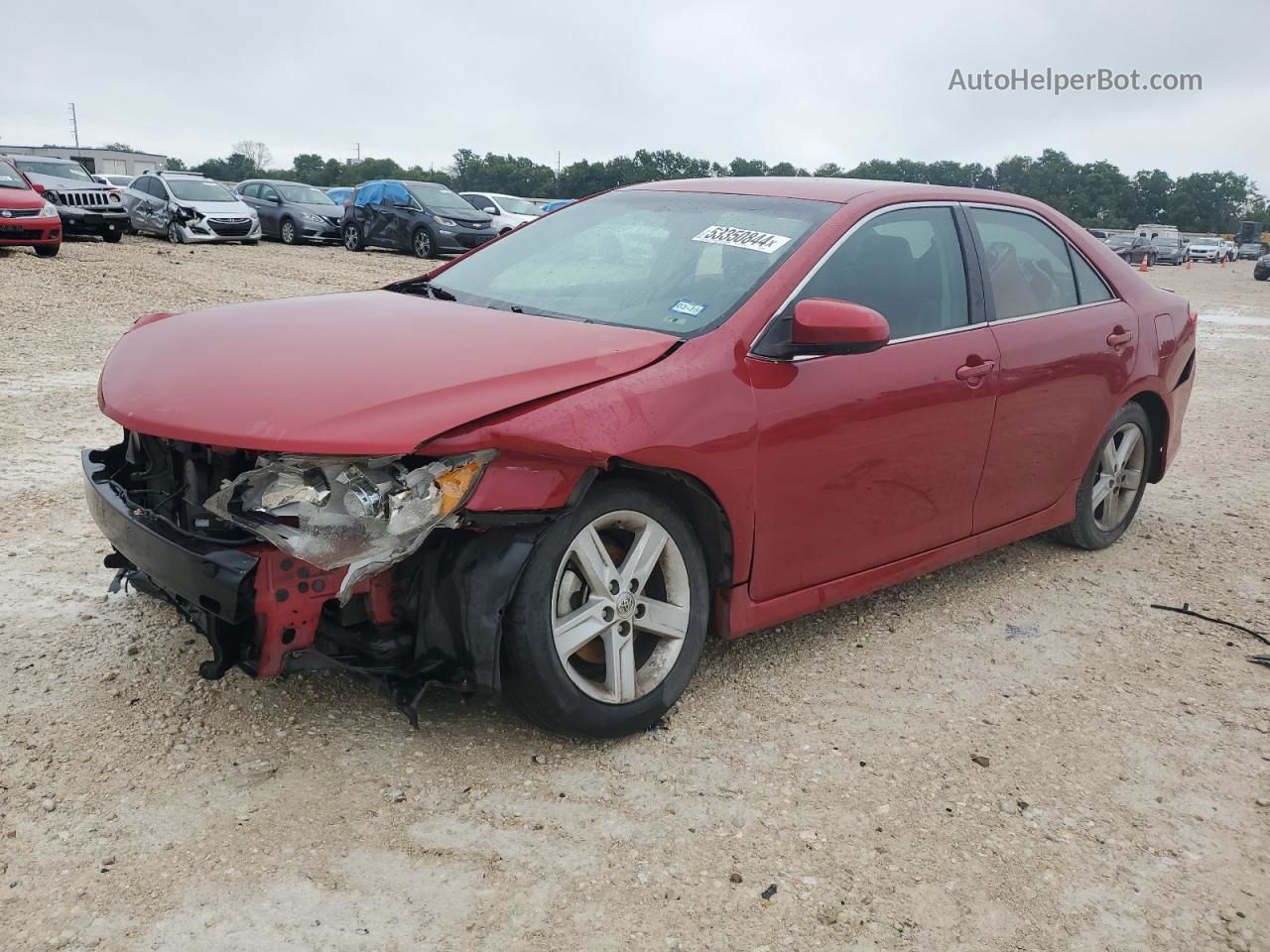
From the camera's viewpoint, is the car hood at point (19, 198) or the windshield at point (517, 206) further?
the windshield at point (517, 206)

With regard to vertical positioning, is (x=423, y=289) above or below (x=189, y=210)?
above

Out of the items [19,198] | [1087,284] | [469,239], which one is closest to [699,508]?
[1087,284]

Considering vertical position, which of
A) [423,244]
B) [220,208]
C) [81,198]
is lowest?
[423,244]

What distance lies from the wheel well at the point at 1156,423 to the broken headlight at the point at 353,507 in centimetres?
354

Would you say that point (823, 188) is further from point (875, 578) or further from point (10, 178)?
point (10, 178)

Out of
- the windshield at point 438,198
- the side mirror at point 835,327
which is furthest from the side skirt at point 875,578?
the windshield at point 438,198

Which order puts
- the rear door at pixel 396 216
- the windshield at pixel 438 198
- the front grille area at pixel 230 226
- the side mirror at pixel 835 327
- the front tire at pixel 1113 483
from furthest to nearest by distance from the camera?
the front grille area at pixel 230 226
the rear door at pixel 396 216
the windshield at pixel 438 198
the front tire at pixel 1113 483
the side mirror at pixel 835 327

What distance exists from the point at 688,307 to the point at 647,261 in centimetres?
40

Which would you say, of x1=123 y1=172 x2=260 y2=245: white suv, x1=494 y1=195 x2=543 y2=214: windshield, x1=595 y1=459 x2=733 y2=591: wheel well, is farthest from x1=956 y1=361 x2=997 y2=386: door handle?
x1=494 y1=195 x2=543 y2=214: windshield

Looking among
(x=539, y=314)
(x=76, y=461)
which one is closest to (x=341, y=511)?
(x=539, y=314)

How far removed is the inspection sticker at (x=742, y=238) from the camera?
3490mm

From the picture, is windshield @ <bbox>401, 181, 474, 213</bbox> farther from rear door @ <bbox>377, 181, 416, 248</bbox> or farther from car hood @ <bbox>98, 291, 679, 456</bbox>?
car hood @ <bbox>98, 291, 679, 456</bbox>

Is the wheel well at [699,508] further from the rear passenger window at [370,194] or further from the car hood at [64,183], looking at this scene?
the rear passenger window at [370,194]

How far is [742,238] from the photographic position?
356 cm
